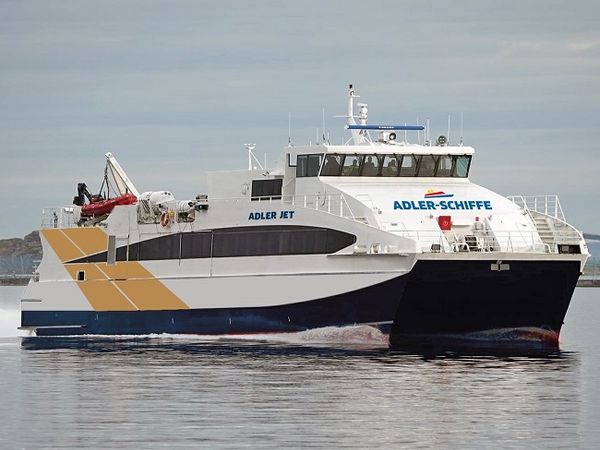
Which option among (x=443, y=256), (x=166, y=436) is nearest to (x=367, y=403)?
(x=166, y=436)

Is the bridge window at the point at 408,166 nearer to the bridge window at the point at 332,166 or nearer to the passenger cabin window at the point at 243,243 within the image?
the bridge window at the point at 332,166

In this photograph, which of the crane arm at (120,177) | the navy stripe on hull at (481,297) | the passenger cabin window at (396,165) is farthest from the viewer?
the crane arm at (120,177)

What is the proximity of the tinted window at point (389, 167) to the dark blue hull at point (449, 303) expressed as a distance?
3877 mm

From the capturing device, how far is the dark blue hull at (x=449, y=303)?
3753 centimetres

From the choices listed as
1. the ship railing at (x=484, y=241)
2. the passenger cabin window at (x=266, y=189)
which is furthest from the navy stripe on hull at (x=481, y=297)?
the passenger cabin window at (x=266, y=189)

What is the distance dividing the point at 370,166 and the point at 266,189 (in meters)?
2.74

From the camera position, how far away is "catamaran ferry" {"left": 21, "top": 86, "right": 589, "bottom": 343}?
37969 mm

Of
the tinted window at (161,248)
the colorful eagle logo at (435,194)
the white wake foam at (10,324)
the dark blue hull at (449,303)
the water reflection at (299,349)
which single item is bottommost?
the water reflection at (299,349)

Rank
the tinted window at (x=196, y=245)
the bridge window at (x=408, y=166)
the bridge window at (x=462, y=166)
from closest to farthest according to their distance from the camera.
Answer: the bridge window at (x=408, y=166)
the bridge window at (x=462, y=166)
the tinted window at (x=196, y=245)

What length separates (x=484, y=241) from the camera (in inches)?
1532

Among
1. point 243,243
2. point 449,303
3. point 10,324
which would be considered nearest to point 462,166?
point 449,303

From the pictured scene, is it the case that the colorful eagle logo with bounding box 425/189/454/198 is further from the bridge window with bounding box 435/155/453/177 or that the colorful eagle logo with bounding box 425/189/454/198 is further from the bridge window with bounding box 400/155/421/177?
the bridge window with bounding box 435/155/453/177

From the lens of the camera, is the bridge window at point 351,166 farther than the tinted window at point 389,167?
No

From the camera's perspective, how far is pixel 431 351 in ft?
126
